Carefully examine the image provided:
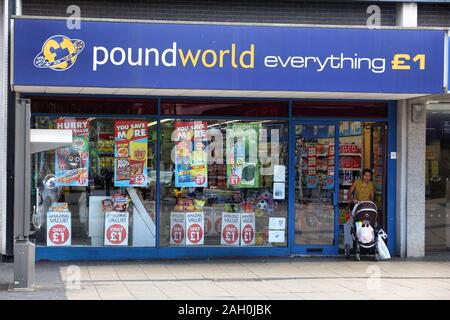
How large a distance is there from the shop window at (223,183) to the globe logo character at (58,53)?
7.80 ft

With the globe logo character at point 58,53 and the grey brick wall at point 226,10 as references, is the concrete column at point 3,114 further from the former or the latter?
the globe logo character at point 58,53

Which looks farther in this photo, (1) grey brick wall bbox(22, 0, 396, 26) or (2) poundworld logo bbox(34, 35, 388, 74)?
(1) grey brick wall bbox(22, 0, 396, 26)

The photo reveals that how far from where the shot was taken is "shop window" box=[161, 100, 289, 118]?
510 inches

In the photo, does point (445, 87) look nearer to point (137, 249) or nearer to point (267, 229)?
point (267, 229)

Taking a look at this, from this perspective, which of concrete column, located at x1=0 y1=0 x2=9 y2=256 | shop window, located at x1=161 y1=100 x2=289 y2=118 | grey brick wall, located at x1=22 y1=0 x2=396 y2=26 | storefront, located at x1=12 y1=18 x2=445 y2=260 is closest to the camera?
storefront, located at x1=12 y1=18 x2=445 y2=260

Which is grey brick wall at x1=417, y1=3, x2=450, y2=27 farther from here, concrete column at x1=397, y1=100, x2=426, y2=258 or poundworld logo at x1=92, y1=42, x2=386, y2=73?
poundworld logo at x1=92, y1=42, x2=386, y2=73

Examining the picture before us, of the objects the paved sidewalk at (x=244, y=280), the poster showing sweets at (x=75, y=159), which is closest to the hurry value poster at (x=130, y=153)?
the poster showing sweets at (x=75, y=159)

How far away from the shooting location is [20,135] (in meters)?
9.80

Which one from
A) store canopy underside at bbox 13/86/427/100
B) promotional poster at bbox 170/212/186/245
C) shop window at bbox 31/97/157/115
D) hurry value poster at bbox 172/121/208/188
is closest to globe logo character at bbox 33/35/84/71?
store canopy underside at bbox 13/86/427/100

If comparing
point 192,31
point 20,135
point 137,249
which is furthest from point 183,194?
point 20,135

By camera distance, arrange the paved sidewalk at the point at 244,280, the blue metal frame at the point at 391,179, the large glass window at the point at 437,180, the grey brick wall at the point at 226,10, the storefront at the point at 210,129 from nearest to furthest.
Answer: the paved sidewalk at the point at 244,280, the storefront at the point at 210,129, the grey brick wall at the point at 226,10, the blue metal frame at the point at 391,179, the large glass window at the point at 437,180

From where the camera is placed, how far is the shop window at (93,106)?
1258 centimetres

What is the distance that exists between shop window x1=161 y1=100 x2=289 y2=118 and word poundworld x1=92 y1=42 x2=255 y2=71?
5.11 ft
